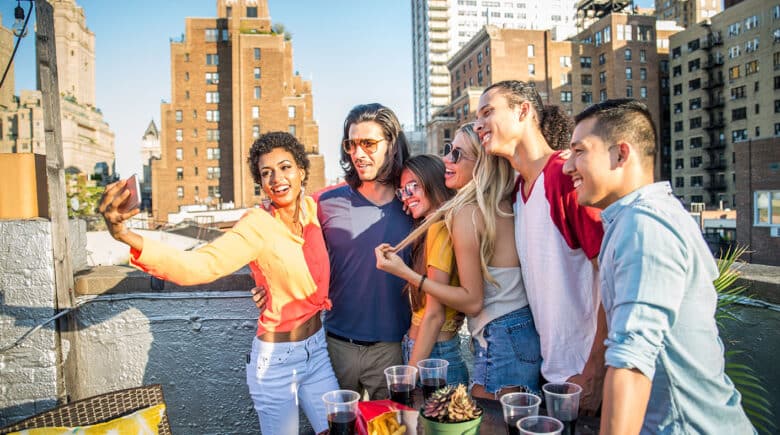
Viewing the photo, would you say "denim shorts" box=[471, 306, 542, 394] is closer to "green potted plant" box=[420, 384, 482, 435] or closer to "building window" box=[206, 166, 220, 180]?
"green potted plant" box=[420, 384, 482, 435]

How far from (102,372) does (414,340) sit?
2.48m

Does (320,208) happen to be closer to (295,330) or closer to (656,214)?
(295,330)

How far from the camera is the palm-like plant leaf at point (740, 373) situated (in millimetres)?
3352

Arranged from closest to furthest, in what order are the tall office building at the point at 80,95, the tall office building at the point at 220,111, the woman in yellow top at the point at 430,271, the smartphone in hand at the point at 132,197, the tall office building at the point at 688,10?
the smartphone in hand at the point at 132,197, the woman in yellow top at the point at 430,271, the tall office building at the point at 220,111, the tall office building at the point at 80,95, the tall office building at the point at 688,10

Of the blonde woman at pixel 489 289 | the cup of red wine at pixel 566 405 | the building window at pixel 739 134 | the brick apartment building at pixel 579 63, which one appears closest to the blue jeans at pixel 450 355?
the blonde woman at pixel 489 289

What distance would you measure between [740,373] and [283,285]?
2.90 metres

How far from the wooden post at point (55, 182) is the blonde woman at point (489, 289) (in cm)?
241

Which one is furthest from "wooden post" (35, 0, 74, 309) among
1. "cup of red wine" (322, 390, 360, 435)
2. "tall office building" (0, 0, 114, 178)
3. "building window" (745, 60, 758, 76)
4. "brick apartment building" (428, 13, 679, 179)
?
"building window" (745, 60, 758, 76)

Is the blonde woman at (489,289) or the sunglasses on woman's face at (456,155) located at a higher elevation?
the sunglasses on woman's face at (456,155)

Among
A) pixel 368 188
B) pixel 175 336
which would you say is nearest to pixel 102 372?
pixel 175 336

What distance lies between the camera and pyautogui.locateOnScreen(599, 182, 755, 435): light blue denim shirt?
1.62m

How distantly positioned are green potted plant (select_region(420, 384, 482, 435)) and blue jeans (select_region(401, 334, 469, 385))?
1015 mm

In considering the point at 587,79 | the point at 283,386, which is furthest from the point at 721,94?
the point at 283,386

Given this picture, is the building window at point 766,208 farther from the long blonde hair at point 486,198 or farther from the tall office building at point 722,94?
the long blonde hair at point 486,198
